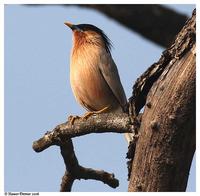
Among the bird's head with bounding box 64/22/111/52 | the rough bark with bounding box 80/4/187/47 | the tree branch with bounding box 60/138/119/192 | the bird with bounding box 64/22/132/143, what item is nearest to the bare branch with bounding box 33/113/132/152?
the tree branch with bounding box 60/138/119/192

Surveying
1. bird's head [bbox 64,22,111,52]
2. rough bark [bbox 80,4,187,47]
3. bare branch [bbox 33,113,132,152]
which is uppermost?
rough bark [bbox 80,4,187,47]

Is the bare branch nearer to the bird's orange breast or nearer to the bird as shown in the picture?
the bird

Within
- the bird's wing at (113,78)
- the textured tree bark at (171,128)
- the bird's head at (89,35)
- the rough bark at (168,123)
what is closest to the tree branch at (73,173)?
the rough bark at (168,123)

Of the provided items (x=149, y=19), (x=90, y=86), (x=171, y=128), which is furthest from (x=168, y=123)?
(x=90, y=86)

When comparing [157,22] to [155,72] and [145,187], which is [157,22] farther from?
[145,187]

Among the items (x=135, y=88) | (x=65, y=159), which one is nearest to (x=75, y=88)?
(x=65, y=159)

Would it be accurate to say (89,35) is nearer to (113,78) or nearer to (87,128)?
(113,78)
